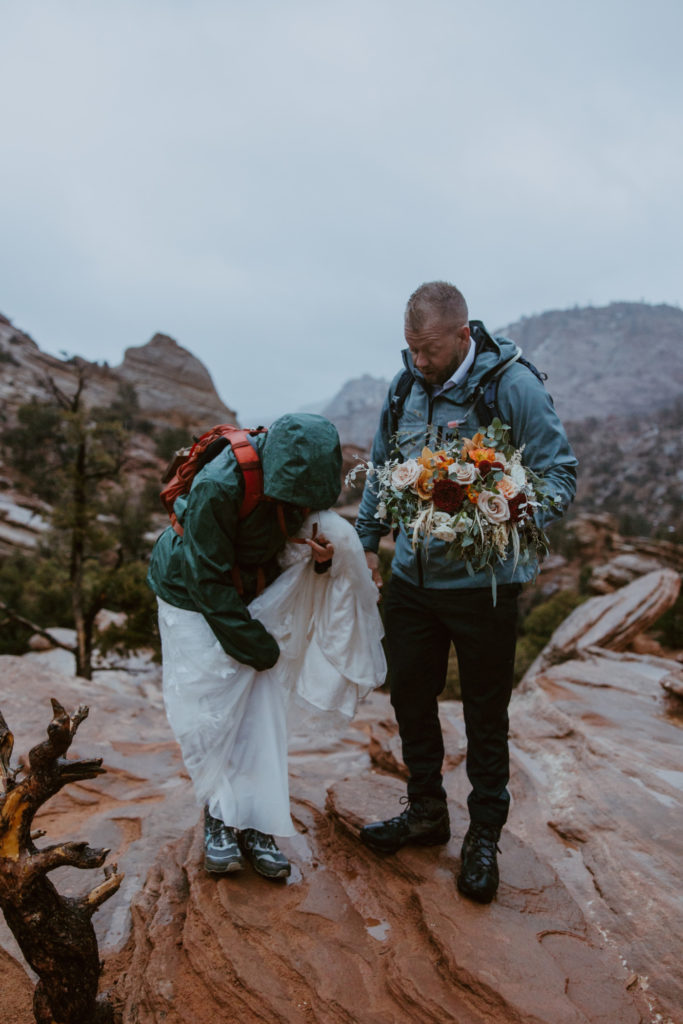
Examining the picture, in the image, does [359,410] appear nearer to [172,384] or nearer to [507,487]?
[172,384]

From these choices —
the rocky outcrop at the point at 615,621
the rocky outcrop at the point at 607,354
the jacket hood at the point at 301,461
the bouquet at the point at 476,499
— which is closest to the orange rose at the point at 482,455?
the bouquet at the point at 476,499

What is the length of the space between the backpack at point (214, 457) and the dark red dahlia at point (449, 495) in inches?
28.8

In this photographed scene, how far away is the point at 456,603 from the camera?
2.78 meters

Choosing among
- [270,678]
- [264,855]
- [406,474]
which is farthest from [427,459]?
[264,855]

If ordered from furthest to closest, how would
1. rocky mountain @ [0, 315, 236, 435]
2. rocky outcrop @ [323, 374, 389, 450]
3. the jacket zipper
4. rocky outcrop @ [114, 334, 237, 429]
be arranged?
rocky outcrop @ [323, 374, 389, 450]
rocky outcrop @ [114, 334, 237, 429]
rocky mountain @ [0, 315, 236, 435]
the jacket zipper

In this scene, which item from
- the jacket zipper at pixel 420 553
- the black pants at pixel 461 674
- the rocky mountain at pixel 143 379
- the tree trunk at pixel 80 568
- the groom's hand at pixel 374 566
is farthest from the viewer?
the rocky mountain at pixel 143 379

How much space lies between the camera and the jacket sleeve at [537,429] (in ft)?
8.56

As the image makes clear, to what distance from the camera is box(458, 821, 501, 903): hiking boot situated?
2.71m

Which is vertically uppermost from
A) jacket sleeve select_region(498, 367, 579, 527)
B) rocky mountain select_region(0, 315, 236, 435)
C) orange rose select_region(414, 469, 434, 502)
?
rocky mountain select_region(0, 315, 236, 435)

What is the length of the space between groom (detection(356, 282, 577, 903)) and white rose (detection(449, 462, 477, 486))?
30 cm

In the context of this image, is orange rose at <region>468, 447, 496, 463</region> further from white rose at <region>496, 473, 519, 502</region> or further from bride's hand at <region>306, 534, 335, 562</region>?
bride's hand at <region>306, 534, 335, 562</region>

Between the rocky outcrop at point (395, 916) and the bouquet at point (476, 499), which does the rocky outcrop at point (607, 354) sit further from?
the bouquet at point (476, 499)

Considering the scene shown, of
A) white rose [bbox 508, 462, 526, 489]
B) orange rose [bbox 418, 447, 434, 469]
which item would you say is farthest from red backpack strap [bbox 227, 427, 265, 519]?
white rose [bbox 508, 462, 526, 489]

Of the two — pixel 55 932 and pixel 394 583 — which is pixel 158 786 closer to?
pixel 55 932
